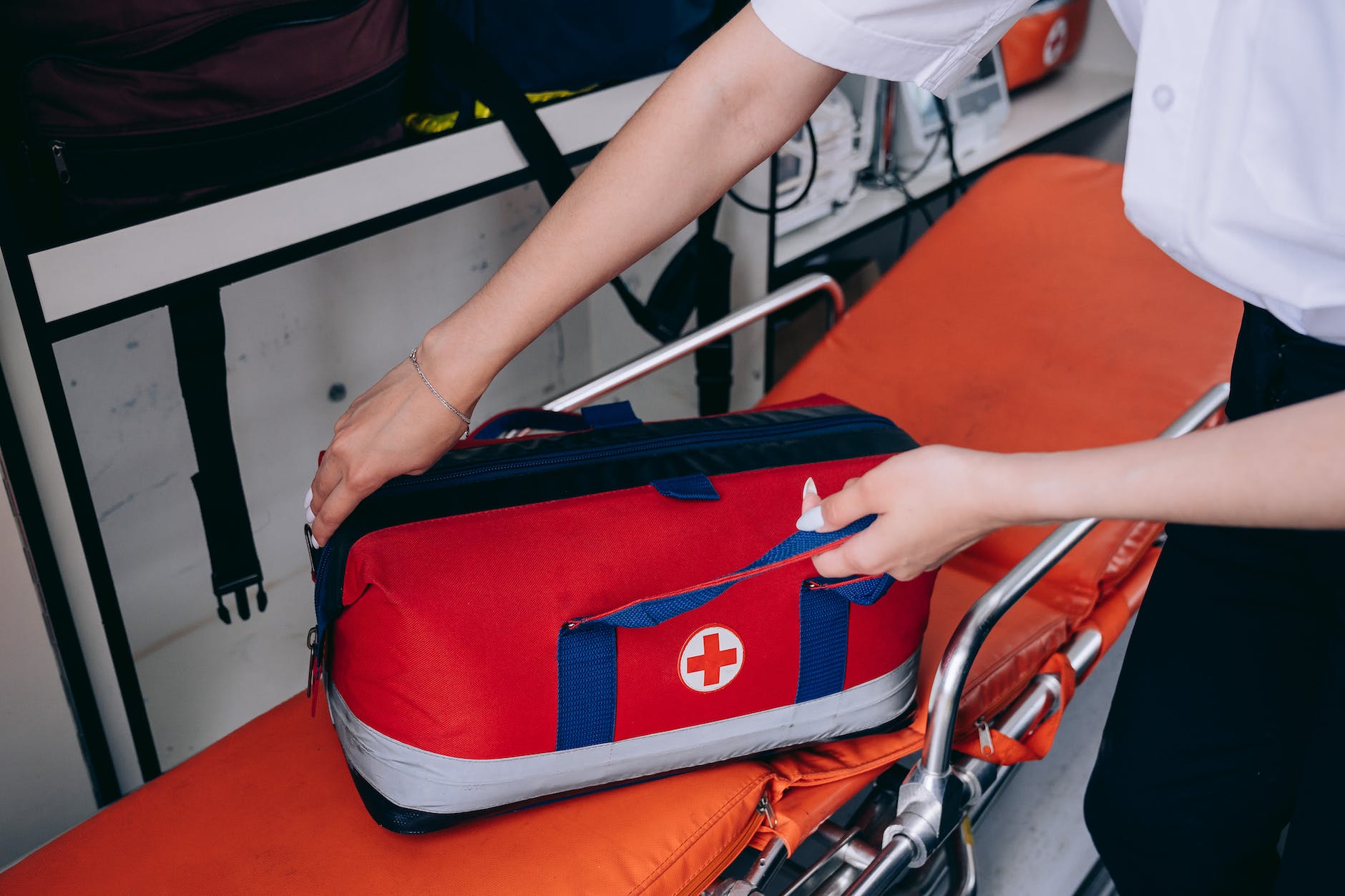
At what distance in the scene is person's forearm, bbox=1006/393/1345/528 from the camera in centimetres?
50

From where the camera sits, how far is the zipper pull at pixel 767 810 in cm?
87

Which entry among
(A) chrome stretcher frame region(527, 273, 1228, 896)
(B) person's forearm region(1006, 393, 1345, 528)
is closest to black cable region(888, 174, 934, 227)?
(A) chrome stretcher frame region(527, 273, 1228, 896)

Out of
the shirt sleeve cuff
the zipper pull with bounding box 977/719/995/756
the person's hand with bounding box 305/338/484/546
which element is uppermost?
the shirt sleeve cuff

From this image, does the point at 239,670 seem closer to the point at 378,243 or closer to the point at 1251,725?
the point at 378,243

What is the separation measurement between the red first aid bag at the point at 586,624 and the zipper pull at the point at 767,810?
4 centimetres

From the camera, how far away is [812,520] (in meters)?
0.69

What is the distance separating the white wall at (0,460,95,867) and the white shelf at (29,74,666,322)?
0.67 ft

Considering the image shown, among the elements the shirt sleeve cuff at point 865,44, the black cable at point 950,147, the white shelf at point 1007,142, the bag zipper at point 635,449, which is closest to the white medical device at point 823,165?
the white shelf at point 1007,142

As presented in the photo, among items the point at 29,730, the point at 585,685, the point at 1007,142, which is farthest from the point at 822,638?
the point at 1007,142

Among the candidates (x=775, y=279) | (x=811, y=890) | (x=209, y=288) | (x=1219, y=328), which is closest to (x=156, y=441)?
(x=209, y=288)

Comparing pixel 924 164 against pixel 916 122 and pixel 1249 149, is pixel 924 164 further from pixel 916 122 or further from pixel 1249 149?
pixel 1249 149

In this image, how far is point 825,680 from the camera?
2.89ft

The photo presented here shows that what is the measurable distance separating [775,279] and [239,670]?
3.33ft

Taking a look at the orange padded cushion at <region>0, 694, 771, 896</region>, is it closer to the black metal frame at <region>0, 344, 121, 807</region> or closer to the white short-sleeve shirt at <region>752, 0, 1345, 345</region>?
the black metal frame at <region>0, 344, 121, 807</region>
